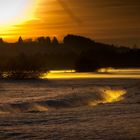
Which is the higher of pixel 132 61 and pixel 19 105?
pixel 19 105

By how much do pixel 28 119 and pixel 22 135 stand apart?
394 centimetres

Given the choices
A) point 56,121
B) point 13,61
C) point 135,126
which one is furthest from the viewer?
point 13,61

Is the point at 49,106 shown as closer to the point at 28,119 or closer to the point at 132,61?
the point at 28,119

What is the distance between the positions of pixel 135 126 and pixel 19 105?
32.4ft

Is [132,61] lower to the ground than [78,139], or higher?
lower

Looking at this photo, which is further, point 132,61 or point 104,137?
point 132,61

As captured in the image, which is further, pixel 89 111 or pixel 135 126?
pixel 89 111

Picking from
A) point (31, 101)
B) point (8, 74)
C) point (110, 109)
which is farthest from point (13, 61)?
point (110, 109)

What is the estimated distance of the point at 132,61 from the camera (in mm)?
162250

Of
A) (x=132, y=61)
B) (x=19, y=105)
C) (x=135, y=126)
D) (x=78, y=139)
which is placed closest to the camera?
(x=78, y=139)

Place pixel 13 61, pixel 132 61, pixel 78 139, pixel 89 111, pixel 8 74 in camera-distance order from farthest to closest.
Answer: pixel 132 61 < pixel 13 61 < pixel 8 74 < pixel 89 111 < pixel 78 139

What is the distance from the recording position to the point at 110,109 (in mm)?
23297

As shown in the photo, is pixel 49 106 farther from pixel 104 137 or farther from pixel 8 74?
pixel 8 74

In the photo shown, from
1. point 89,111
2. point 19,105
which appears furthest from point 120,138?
point 19,105
